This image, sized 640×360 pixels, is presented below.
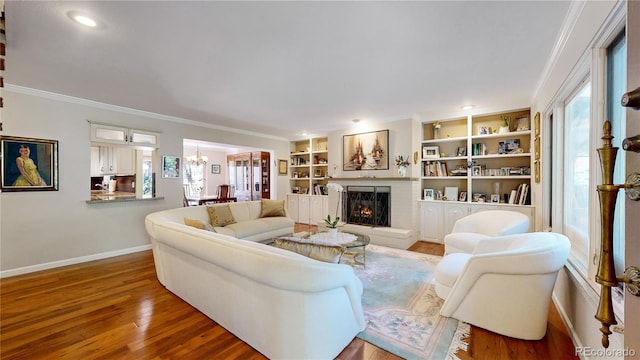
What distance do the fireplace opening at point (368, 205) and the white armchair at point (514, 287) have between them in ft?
9.46

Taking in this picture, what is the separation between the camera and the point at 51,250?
3516 millimetres

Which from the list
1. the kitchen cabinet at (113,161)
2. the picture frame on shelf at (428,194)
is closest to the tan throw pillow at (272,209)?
the kitchen cabinet at (113,161)

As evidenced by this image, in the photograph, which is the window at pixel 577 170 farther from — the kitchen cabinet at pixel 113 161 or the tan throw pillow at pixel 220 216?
the kitchen cabinet at pixel 113 161

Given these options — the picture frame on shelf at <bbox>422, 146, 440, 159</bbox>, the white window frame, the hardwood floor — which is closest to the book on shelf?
the picture frame on shelf at <bbox>422, 146, 440, 159</bbox>

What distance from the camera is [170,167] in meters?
4.71

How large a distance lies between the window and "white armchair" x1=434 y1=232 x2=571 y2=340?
0.34 meters

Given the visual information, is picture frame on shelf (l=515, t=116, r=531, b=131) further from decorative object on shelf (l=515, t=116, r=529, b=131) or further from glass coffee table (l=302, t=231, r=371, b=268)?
glass coffee table (l=302, t=231, r=371, b=268)

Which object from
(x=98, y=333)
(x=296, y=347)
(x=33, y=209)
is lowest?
(x=98, y=333)

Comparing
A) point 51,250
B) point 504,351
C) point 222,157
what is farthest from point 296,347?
point 222,157

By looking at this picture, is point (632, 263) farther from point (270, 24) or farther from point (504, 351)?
point (270, 24)

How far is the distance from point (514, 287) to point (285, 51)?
273 centimetres

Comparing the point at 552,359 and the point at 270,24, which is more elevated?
the point at 270,24

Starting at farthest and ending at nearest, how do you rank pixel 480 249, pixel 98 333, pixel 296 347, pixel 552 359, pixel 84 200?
pixel 84 200 → pixel 480 249 → pixel 98 333 → pixel 552 359 → pixel 296 347

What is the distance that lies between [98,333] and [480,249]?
11.1 feet
